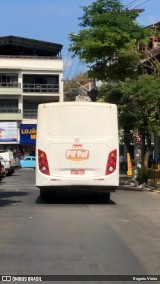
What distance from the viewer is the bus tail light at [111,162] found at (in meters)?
16.7

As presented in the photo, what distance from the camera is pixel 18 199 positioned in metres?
18.9

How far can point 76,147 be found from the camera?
54.6 feet

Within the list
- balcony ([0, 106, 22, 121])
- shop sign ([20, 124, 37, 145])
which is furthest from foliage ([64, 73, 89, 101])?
balcony ([0, 106, 22, 121])

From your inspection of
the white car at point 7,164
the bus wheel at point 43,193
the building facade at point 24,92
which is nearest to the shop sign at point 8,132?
the building facade at point 24,92

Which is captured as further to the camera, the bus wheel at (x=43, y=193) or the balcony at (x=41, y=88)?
the balcony at (x=41, y=88)

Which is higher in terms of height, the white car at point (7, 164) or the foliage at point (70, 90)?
the foliage at point (70, 90)

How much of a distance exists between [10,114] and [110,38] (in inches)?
1952

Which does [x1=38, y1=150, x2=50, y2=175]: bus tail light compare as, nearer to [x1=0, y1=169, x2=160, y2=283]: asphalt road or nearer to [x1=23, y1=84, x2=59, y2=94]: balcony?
[x1=0, y1=169, x2=160, y2=283]: asphalt road

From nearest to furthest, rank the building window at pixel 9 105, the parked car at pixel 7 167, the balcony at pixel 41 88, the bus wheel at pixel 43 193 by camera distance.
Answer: the bus wheel at pixel 43 193
the parked car at pixel 7 167
the building window at pixel 9 105
the balcony at pixel 41 88

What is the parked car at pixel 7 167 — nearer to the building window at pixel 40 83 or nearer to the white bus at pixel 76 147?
the white bus at pixel 76 147

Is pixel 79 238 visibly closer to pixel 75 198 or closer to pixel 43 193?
pixel 43 193

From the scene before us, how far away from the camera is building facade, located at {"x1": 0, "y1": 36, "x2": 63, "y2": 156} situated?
235ft

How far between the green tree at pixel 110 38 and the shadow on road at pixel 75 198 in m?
6.58

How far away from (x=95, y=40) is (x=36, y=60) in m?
51.3
